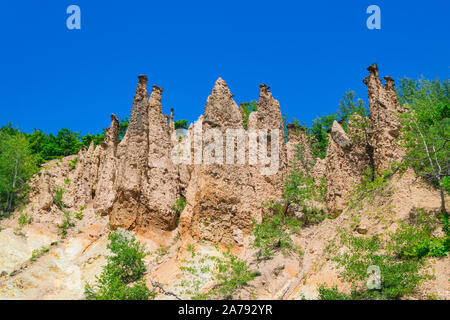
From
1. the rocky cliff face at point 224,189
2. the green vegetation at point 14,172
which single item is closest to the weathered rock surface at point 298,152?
the rocky cliff face at point 224,189

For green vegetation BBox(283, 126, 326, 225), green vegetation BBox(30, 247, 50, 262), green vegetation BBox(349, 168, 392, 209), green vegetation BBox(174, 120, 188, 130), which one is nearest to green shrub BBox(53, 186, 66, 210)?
green vegetation BBox(30, 247, 50, 262)

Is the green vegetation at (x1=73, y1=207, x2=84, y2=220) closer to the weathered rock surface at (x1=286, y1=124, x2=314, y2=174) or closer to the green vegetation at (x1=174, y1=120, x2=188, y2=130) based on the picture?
the weathered rock surface at (x1=286, y1=124, x2=314, y2=174)

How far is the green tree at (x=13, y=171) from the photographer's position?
31125mm

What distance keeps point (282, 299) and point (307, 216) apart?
6.07 metres

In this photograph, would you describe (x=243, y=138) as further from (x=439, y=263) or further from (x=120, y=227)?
(x=439, y=263)

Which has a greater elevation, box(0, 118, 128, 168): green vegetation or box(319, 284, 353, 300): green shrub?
box(0, 118, 128, 168): green vegetation

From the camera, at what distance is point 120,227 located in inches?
878

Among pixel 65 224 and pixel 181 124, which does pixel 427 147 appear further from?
pixel 181 124

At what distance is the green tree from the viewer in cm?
3112

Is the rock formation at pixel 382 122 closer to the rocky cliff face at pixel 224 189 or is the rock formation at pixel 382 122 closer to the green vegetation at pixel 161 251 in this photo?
the rocky cliff face at pixel 224 189

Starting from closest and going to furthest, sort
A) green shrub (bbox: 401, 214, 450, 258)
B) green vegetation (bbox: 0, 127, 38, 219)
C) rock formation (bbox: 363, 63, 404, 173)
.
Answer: green shrub (bbox: 401, 214, 450, 258)
rock formation (bbox: 363, 63, 404, 173)
green vegetation (bbox: 0, 127, 38, 219)

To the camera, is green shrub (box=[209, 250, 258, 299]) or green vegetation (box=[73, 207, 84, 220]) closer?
green shrub (box=[209, 250, 258, 299])

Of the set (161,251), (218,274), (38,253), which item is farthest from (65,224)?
(218,274)
